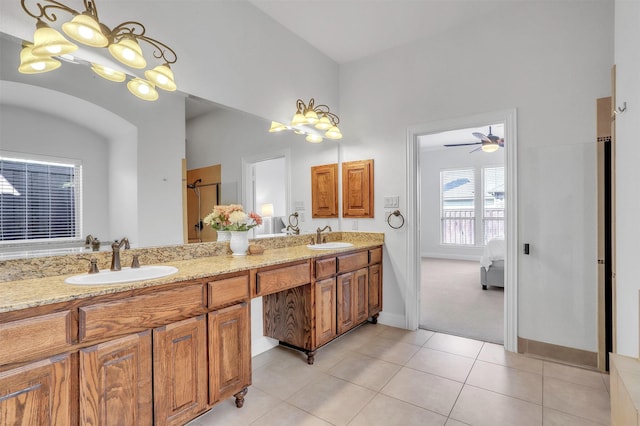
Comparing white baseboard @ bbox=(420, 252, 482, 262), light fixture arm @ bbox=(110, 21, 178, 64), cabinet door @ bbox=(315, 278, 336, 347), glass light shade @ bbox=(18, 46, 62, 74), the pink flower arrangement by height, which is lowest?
white baseboard @ bbox=(420, 252, 482, 262)

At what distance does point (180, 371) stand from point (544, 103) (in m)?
3.22

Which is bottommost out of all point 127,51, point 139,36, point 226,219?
point 226,219

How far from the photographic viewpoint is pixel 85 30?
154 centimetres

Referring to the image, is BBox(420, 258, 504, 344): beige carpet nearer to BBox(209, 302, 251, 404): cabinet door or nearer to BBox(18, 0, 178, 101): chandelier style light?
BBox(209, 302, 251, 404): cabinet door

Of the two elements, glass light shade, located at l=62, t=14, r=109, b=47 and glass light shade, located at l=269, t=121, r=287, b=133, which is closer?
glass light shade, located at l=62, t=14, r=109, b=47

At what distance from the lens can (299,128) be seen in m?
3.28

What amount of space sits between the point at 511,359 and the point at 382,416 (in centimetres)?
140

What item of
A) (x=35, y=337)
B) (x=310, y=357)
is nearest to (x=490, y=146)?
(x=310, y=357)

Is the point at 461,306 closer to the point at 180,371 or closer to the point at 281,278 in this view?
the point at 281,278

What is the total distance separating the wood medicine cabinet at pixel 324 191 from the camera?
353 cm

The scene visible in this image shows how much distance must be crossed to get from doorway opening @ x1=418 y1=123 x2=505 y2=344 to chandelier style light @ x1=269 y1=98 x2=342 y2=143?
2.28 meters

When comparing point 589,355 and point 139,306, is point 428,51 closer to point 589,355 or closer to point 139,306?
point 589,355

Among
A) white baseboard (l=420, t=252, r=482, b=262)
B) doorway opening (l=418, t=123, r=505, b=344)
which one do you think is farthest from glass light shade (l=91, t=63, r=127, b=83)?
white baseboard (l=420, t=252, r=482, b=262)

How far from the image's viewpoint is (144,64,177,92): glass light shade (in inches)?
72.9
